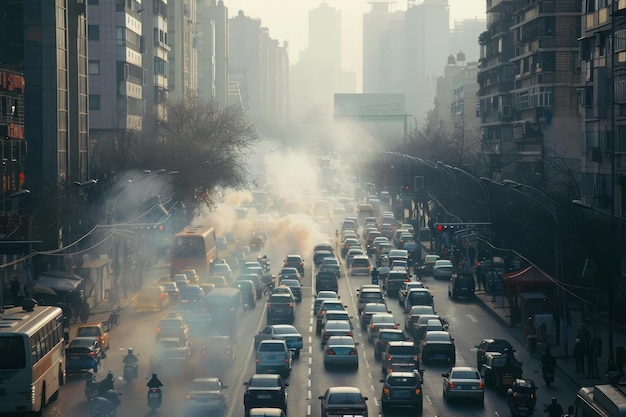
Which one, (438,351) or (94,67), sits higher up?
(94,67)

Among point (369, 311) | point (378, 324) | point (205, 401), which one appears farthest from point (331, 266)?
point (205, 401)

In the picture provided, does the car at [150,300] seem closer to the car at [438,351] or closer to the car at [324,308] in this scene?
the car at [324,308]

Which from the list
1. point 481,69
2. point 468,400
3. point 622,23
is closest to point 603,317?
point 622,23

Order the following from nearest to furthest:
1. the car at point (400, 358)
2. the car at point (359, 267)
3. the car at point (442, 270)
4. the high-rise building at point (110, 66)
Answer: the car at point (400, 358)
the car at point (442, 270)
the car at point (359, 267)
the high-rise building at point (110, 66)

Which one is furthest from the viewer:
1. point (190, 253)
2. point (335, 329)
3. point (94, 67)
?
point (94, 67)

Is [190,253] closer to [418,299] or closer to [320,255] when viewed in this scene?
[320,255]

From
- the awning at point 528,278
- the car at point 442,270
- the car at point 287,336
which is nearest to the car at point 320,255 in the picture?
the car at point 442,270

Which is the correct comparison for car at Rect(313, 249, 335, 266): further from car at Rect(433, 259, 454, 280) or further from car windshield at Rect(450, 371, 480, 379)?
car windshield at Rect(450, 371, 480, 379)

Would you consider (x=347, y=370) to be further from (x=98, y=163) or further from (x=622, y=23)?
(x=98, y=163)
